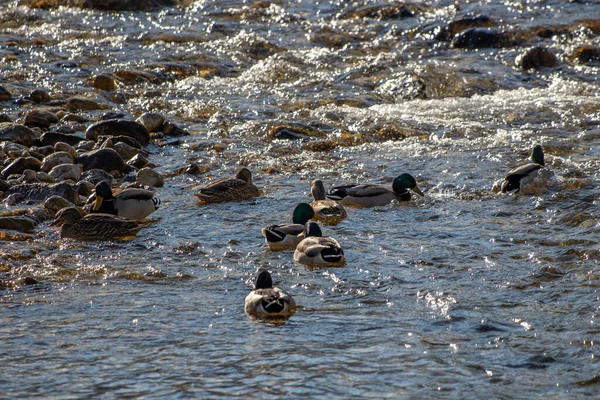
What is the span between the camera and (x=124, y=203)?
995 centimetres

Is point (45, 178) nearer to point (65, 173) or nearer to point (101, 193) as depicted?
point (65, 173)

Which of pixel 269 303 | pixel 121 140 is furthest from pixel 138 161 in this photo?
pixel 269 303

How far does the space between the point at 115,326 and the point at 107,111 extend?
849 centimetres

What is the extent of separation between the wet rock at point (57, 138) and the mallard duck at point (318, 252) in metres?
5.29

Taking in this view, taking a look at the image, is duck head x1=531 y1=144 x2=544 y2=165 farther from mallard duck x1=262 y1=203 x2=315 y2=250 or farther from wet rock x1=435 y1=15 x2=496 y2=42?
wet rock x1=435 y1=15 x2=496 y2=42

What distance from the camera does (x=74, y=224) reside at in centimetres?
909

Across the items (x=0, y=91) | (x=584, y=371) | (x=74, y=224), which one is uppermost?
(x=0, y=91)

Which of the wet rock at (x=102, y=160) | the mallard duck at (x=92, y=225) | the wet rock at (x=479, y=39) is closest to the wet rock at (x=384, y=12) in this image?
the wet rock at (x=479, y=39)

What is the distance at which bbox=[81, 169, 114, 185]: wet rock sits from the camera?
1132cm

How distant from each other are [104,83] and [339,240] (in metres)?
8.01

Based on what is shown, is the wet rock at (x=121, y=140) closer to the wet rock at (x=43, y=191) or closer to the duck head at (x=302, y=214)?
the wet rock at (x=43, y=191)

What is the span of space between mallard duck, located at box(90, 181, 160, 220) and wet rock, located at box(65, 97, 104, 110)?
16.6 ft

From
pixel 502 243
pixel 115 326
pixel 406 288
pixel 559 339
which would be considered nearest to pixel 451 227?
pixel 502 243

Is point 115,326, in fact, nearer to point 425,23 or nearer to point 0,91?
point 0,91
